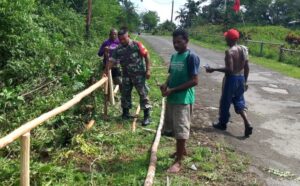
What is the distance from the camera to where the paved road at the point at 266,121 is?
6372 mm

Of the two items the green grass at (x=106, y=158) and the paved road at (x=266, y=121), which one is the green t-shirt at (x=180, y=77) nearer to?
the green grass at (x=106, y=158)

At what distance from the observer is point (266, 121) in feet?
28.1

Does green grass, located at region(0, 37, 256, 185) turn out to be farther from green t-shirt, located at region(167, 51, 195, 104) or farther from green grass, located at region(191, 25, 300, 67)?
green grass, located at region(191, 25, 300, 67)

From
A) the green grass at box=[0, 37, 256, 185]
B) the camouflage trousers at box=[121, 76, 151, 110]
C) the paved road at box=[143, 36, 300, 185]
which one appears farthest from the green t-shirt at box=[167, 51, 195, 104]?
the camouflage trousers at box=[121, 76, 151, 110]

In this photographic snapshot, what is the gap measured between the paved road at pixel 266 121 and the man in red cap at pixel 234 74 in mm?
437

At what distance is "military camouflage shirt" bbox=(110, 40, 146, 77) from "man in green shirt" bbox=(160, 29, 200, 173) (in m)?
2.09

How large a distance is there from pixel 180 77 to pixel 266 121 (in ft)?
A: 12.4

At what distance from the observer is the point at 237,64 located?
728 cm

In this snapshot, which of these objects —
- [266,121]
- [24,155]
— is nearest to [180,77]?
[24,155]

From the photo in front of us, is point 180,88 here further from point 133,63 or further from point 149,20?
point 149,20

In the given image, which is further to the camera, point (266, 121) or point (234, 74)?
point (266, 121)

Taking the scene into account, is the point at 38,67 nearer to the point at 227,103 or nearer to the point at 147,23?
the point at 227,103

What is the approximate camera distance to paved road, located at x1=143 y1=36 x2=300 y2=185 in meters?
6.37

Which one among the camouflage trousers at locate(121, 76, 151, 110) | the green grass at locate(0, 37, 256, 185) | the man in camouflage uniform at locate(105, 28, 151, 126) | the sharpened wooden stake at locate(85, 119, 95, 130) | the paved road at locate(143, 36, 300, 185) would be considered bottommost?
the paved road at locate(143, 36, 300, 185)
